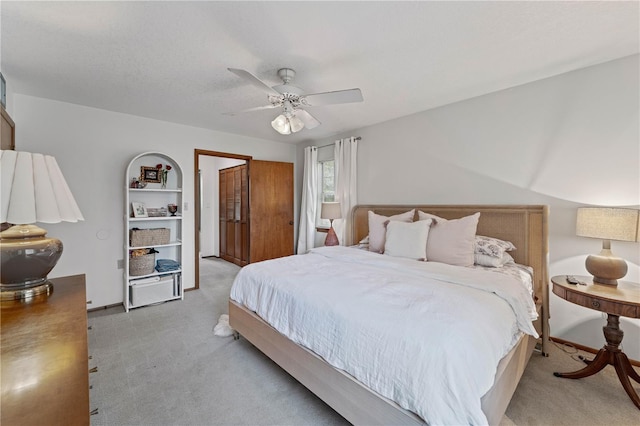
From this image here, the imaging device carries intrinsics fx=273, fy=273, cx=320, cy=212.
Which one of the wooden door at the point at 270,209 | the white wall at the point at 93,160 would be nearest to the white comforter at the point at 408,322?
the white wall at the point at 93,160

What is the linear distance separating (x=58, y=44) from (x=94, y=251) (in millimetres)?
2268

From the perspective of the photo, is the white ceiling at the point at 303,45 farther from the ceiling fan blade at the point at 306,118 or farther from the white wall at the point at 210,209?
the white wall at the point at 210,209

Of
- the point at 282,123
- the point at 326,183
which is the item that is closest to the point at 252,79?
the point at 282,123

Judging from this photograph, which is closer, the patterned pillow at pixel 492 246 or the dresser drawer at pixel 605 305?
the dresser drawer at pixel 605 305

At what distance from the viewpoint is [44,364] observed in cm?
73

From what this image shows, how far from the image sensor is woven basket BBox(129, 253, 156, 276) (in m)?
3.33

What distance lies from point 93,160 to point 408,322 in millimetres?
3867

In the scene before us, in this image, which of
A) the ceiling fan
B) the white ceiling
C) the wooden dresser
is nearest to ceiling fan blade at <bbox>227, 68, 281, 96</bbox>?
the ceiling fan

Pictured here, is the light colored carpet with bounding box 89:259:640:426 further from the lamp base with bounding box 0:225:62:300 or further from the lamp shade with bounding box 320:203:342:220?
the lamp shade with bounding box 320:203:342:220

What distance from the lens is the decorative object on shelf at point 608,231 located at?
187 cm

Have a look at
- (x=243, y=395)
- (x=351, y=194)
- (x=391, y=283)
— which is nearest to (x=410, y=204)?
(x=351, y=194)

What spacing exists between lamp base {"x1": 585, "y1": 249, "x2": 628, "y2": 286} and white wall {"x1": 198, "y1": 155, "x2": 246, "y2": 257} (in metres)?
6.20

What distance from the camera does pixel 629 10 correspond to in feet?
5.44

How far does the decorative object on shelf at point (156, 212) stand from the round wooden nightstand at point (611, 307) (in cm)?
431
